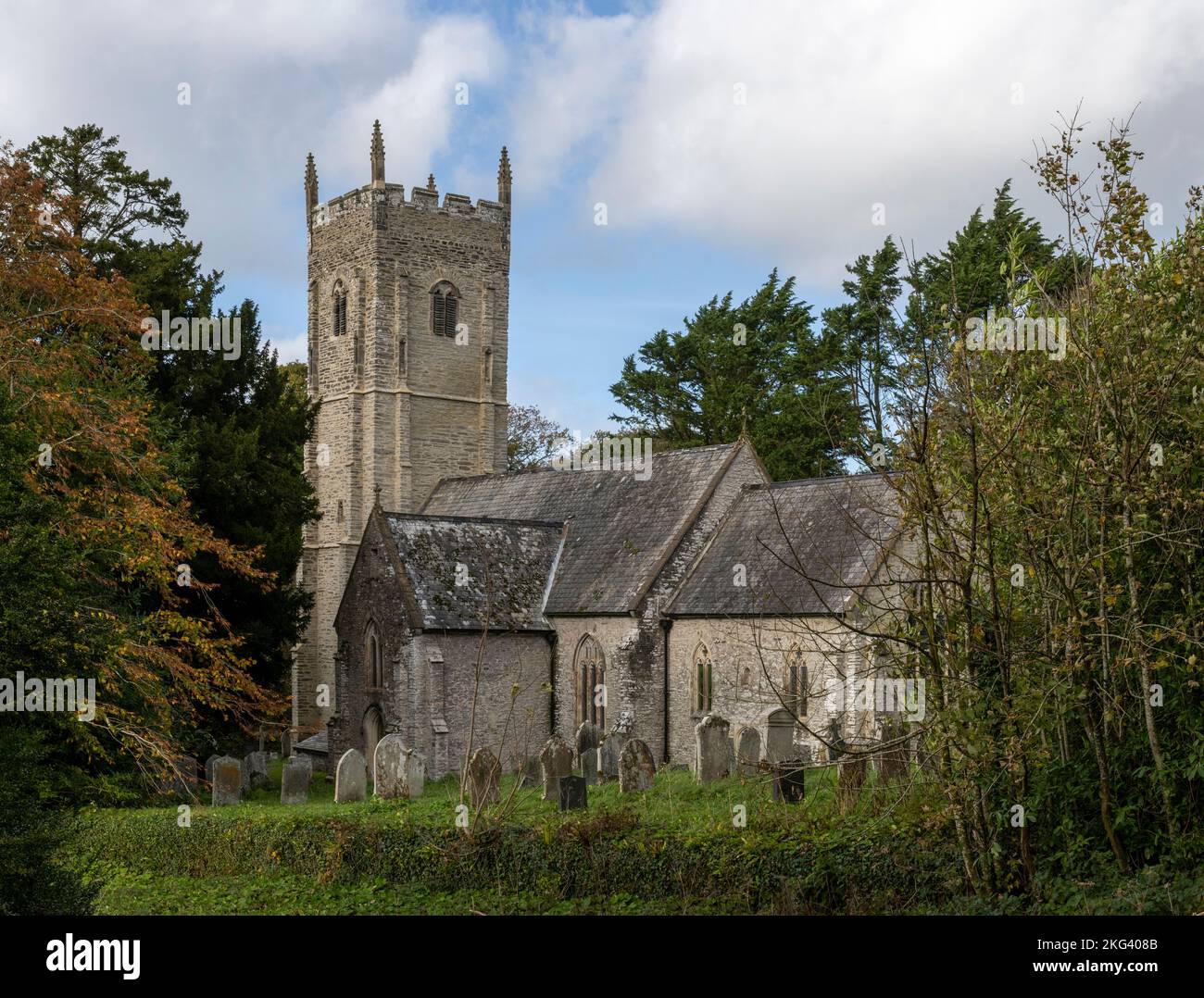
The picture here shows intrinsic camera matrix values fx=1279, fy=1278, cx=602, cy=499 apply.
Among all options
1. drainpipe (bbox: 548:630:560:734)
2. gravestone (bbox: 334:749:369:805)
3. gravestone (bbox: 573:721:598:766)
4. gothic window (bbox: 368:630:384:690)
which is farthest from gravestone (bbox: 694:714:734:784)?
gothic window (bbox: 368:630:384:690)

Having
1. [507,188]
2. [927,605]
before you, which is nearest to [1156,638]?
[927,605]

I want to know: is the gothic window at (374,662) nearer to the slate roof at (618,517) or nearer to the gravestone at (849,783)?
the slate roof at (618,517)

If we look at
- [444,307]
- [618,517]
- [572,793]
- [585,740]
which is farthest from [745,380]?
[572,793]

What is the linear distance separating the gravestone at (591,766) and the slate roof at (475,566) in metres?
5.78

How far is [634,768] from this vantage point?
69.6ft

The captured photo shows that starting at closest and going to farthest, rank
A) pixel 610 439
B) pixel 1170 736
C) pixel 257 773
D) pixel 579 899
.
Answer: pixel 1170 736 → pixel 579 899 → pixel 257 773 → pixel 610 439

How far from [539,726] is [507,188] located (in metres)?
22.9

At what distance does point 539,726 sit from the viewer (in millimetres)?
30641

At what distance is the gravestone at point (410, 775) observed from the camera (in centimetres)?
2298

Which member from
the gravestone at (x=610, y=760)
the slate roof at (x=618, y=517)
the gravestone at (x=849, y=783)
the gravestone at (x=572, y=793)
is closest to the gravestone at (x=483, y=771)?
the gravestone at (x=572, y=793)

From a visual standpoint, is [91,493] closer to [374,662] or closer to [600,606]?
[374,662]

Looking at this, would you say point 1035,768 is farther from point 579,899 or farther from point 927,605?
point 579,899

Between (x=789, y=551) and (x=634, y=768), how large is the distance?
23.3 ft

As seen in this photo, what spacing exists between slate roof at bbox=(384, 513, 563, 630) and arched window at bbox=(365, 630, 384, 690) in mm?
1816
